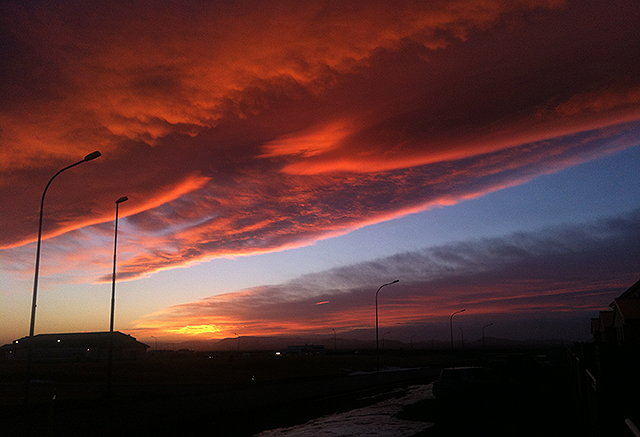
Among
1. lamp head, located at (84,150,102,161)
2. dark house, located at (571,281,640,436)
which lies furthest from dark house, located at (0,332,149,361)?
dark house, located at (571,281,640,436)

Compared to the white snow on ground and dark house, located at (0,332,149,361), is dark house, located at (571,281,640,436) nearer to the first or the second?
the white snow on ground

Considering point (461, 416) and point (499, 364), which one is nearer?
point (461, 416)

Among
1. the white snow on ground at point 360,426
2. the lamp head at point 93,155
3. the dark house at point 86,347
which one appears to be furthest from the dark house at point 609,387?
the dark house at point 86,347

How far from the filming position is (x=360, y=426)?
1484cm

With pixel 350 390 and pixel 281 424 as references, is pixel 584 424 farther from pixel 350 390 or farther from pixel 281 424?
pixel 350 390

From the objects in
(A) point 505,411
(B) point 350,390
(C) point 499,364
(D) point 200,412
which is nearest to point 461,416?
(A) point 505,411

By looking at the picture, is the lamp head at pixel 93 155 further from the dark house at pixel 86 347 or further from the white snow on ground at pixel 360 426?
the dark house at pixel 86 347

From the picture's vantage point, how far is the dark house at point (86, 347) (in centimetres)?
9925

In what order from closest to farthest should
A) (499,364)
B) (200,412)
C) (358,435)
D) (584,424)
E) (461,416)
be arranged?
(358,435), (584,424), (461,416), (200,412), (499,364)

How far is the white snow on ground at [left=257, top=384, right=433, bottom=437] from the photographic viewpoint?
13547mm

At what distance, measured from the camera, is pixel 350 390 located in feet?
93.6

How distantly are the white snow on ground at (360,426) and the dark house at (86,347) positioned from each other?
302ft

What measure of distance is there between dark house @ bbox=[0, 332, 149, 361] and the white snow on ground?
92.2 metres

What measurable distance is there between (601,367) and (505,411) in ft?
18.7
